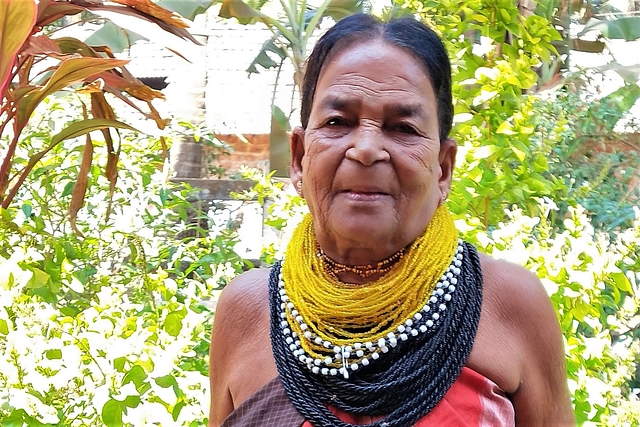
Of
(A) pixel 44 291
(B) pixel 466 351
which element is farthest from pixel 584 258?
(A) pixel 44 291

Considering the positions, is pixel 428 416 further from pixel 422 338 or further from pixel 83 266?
pixel 83 266

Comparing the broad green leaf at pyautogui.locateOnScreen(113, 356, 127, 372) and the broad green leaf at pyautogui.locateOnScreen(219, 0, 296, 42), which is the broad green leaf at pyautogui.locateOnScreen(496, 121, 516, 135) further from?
the broad green leaf at pyautogui.locateOnScreen(219, 0, 296, 42)

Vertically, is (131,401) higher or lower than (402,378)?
lower

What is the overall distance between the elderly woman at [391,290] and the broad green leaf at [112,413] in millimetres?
377

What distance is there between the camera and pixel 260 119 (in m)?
6.37

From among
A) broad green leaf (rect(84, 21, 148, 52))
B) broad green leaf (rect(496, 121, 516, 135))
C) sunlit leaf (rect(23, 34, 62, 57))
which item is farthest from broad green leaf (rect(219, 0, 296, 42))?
broad green leaf (rect(496, 121, 516, 135))

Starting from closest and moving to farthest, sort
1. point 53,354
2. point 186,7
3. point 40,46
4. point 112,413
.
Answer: point 112,413, point 53,354, point 40,46, point 186,7

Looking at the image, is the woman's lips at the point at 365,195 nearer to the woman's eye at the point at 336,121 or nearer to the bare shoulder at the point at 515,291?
the woman's eye at the point at 336,121

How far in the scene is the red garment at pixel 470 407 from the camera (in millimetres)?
1122

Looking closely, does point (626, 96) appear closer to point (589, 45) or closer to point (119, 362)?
point (589, 45)

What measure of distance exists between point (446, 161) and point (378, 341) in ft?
1.15

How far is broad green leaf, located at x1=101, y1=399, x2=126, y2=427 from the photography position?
153 cm

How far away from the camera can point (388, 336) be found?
1155mm

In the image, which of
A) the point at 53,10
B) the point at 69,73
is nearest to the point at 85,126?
the point at 69,73
